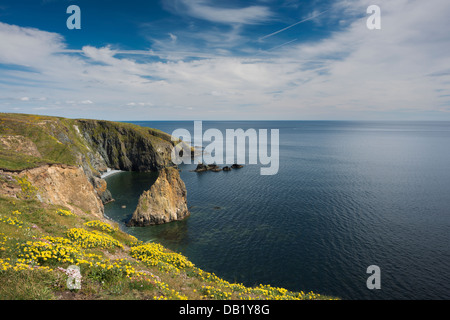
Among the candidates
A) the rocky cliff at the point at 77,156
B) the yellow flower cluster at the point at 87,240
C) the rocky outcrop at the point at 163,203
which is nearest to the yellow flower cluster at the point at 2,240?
the yellow flower cluster at the point at 87,240

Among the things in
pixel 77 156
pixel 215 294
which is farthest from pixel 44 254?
pixel 77 156

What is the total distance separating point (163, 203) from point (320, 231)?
35298mm

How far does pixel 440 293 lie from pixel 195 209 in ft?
158

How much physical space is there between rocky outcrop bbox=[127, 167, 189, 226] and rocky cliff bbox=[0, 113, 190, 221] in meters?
0.26

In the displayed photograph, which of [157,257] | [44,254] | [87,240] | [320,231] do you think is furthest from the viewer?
[320,231]

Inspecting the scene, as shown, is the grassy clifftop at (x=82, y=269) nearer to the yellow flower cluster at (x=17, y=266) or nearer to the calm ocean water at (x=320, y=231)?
the yellow flower cluster at (x=17, y=266)

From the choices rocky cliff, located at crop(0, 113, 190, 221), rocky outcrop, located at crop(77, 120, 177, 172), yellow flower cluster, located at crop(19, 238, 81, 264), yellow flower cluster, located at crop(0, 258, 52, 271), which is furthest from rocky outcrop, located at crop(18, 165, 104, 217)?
rocky outcrop, located at crop(77, 120, 177, 172)

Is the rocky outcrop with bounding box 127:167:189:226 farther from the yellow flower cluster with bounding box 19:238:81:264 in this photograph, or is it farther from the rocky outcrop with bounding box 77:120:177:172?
the rocky outcrop with bounding box 77:120:177:172

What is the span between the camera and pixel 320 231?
46.8 m

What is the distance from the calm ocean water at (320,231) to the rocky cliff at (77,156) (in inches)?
458

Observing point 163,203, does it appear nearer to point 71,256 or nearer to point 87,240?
point 87,240

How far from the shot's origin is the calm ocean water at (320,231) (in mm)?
33312

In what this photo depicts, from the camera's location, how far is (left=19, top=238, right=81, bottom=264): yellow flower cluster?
1178 cm

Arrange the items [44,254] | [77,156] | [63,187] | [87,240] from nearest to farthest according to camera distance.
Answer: [44,254] < [87,240] < [63,187] < [77,156]
